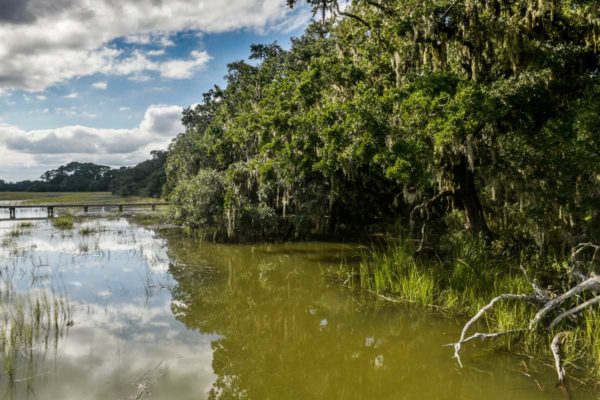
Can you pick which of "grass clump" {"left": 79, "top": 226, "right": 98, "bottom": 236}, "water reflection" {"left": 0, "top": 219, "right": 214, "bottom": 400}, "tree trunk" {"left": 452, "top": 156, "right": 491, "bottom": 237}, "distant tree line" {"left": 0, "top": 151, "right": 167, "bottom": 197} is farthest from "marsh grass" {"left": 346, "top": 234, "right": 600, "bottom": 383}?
"distant tree line" {"left": 0, "top": 151, "right": 167, "bottom": 197}

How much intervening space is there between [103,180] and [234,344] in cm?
9174

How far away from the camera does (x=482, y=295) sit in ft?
26.1

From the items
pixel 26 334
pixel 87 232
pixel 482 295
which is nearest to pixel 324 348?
pixel 482 295

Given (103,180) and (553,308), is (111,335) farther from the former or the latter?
(103,180)

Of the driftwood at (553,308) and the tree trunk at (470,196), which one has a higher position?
the tree trunk at (470,196)

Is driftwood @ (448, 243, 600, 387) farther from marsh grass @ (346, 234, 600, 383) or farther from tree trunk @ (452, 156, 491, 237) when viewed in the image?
tree trunk @ (452, 156, 491, 237)

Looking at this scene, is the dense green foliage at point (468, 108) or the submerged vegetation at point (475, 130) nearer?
the submerged vegetation at point (475, 130)

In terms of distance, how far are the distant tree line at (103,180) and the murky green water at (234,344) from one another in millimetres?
48413

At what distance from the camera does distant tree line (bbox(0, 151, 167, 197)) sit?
63.3 m

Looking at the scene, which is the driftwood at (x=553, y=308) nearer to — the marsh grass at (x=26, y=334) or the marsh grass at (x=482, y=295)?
the marsh grass at (x=482, y=295)

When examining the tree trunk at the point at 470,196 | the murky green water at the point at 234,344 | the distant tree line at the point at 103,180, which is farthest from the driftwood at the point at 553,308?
the distant tree line at the point at 103,180

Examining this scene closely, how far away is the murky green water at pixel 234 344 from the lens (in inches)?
206

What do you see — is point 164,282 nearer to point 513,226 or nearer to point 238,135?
point 238,135

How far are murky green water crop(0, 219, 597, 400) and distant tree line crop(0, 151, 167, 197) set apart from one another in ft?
159
